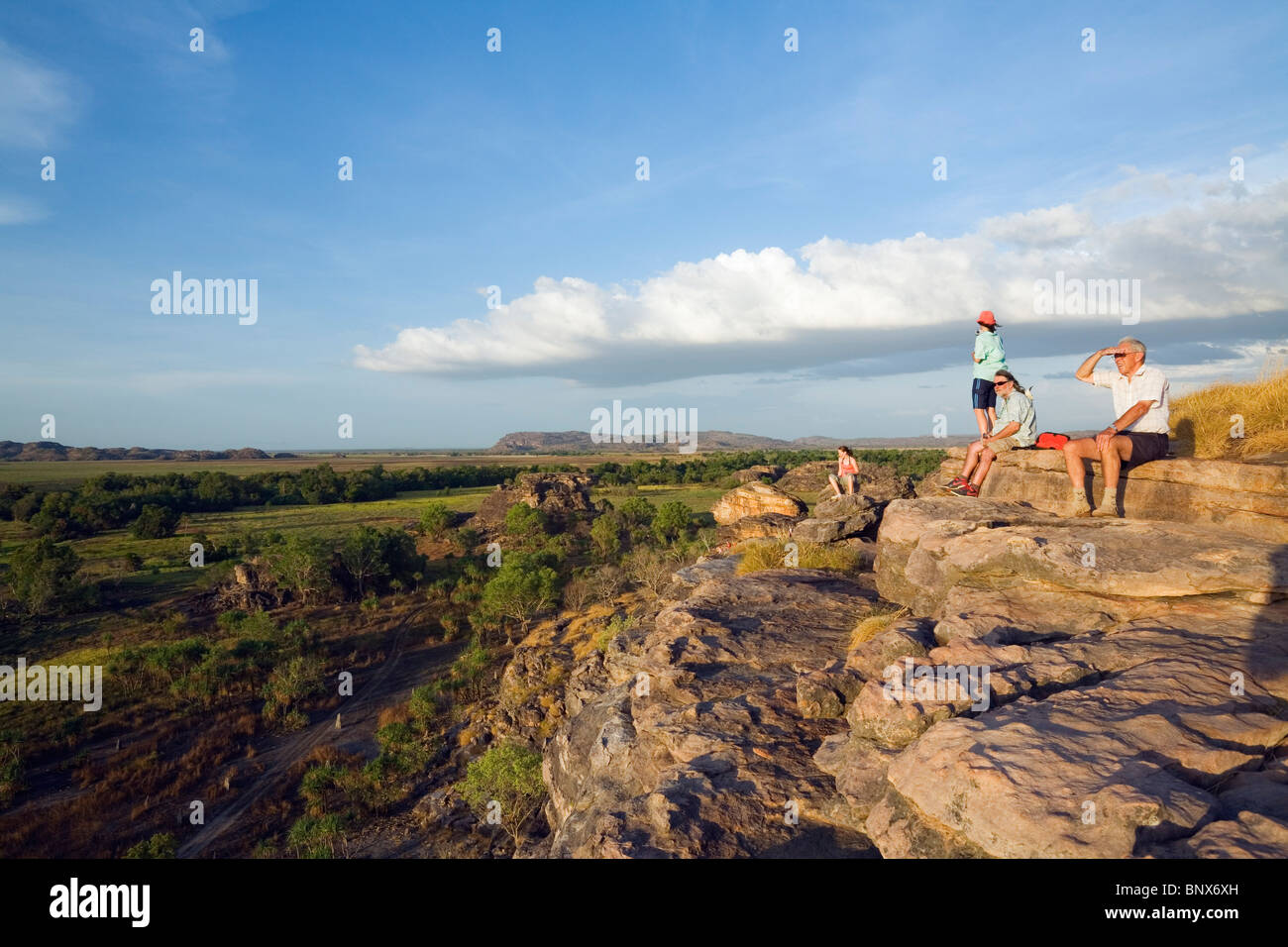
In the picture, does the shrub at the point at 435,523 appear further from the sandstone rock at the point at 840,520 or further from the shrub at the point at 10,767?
the sandstone rock at the point at 840,520

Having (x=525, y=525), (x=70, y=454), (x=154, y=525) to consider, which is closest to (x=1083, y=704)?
(x=525, y=525)

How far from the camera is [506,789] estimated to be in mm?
11625

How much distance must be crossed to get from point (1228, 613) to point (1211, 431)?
3.83m

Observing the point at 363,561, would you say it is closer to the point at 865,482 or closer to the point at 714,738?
the point at 865,482

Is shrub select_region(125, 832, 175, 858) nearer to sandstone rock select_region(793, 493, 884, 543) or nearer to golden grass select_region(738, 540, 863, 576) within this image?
golden grass select_region(738, 540, 863, 576)

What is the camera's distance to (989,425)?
10.3m

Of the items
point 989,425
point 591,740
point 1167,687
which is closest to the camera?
point 1167,687

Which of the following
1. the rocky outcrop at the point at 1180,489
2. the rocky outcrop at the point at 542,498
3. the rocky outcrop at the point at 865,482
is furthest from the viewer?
the rocky outcrop at the point at 542,498

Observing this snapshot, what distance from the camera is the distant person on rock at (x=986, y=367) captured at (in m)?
9.79

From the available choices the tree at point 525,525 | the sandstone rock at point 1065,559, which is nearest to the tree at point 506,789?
the sandstone rock at point 1065,559

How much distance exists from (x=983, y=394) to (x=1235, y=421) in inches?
117

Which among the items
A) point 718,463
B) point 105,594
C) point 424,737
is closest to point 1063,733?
point 424,737

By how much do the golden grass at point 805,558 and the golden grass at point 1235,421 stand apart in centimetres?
524
